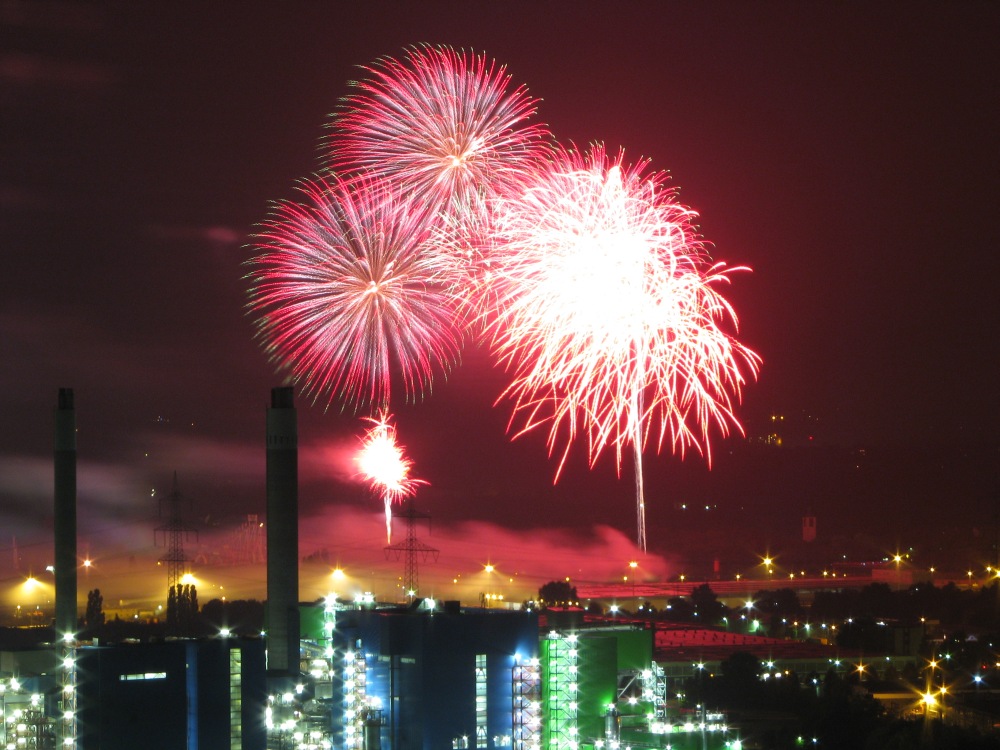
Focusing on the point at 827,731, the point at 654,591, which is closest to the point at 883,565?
the point at 654,591

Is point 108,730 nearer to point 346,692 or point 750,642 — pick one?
point 346,692

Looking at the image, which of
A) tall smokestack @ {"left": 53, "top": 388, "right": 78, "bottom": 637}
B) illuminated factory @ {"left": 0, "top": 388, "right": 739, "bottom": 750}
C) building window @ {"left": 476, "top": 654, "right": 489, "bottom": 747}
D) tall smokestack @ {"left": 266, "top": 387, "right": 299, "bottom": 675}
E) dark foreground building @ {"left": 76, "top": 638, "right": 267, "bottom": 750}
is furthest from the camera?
tall smokestack @ {"left": 53, "top": 388, "right": 78, "bottom": 637}

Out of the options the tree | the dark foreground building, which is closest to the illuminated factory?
the dark foreground building

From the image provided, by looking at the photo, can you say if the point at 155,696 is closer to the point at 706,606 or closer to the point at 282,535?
the point at 282,535

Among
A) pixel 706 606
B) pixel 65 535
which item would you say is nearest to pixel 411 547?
pixel 65 535

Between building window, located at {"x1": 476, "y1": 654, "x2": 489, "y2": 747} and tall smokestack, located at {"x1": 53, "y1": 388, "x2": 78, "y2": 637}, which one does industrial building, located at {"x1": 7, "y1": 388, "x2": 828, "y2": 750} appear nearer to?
building window, located at {"x1": 476, "y1": 654, "x2": 489, "y2": 747}

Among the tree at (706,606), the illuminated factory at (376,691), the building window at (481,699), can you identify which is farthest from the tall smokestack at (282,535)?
the tree at (706,606)
